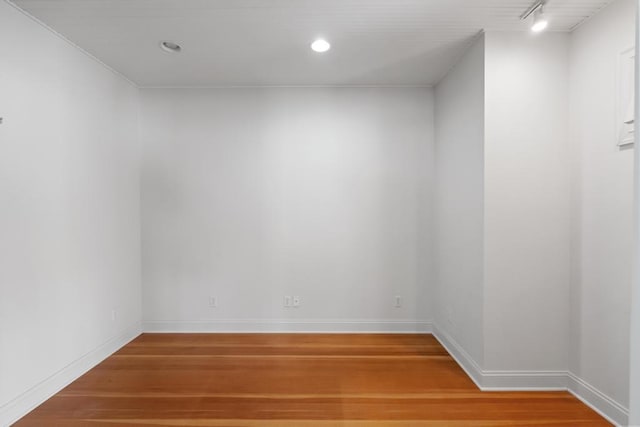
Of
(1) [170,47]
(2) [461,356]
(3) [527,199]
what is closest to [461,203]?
(3) [527,199]

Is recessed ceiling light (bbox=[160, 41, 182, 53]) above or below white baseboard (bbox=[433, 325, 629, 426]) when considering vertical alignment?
above

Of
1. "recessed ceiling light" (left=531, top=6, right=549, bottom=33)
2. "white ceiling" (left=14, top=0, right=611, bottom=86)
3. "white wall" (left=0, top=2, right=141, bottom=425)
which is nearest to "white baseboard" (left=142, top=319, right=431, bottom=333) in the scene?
"white wall" (left=0, top=2, right=141, bottom=425)

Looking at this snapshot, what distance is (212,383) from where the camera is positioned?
Result: 115 inches

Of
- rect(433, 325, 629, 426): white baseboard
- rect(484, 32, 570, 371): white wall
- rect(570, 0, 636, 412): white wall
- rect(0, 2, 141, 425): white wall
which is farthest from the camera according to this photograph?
rect(484, 32, 570, 371): white wall

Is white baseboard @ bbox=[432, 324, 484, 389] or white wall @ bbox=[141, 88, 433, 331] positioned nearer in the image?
white baseboard @ bbox=[432, 324, 484, 389]

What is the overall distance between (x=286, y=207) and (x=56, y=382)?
8.41 feet

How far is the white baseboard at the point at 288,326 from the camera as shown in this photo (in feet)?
13.4

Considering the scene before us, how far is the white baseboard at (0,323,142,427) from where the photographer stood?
2369mm

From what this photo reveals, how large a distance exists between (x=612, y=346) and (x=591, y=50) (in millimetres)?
2082

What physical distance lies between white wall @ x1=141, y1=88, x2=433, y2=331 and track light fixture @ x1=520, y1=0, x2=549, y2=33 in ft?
5.19

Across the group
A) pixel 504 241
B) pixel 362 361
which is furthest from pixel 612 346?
pixel 362 361

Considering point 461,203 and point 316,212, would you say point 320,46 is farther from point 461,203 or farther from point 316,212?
point 461,203

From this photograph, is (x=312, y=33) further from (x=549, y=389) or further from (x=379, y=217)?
(x=549, y=389)

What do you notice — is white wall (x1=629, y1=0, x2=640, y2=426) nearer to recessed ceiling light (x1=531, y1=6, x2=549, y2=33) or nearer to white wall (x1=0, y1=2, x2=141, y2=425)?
recessed ceiling light (x1=531, y1=6, x2=549, y2=33)
